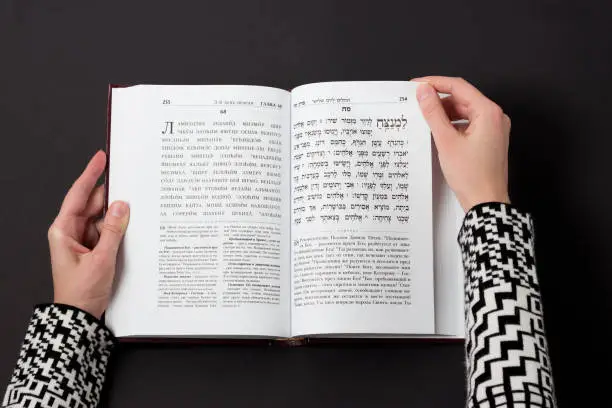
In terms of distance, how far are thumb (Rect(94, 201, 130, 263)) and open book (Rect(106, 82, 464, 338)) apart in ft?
0.04

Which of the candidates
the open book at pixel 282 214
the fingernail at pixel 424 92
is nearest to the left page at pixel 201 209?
A: the open book at pixel 282 214

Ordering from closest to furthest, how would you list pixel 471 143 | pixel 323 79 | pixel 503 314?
pixel 503 314
pixel 471 143
pixel 323 79

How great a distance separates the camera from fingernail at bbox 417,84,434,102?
818 mm

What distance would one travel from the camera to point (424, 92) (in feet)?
2.69

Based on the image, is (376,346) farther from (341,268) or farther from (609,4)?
(609,4)

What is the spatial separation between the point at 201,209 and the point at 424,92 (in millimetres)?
314

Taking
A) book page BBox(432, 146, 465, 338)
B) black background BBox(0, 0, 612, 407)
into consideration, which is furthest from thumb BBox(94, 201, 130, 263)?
book page BBox(432, 146, 465, 338)

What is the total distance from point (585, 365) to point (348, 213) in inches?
14.1

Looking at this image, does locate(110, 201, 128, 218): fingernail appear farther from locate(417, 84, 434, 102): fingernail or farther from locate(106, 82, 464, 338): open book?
locate(417, 84, 434, 102): fingernail

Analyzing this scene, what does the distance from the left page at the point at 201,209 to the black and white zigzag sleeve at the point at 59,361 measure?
37 mm

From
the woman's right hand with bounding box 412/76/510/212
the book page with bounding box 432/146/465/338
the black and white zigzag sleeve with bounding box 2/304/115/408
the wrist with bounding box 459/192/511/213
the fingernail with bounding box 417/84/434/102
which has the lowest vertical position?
the black and white zigzag sleeve with bounding box 2/304/115/408

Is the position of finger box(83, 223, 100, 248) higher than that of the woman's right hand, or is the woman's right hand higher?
the woman's right hand

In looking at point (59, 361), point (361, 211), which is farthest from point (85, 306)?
point (361, 211)

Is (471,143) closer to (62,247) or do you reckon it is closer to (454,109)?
(454,109)
